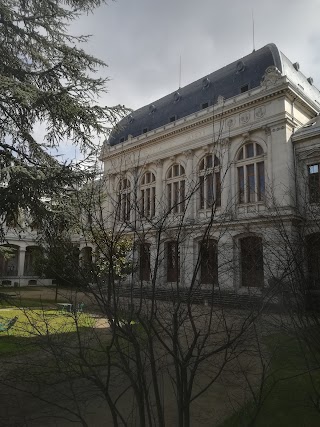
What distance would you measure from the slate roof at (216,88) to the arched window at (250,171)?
15.6ft

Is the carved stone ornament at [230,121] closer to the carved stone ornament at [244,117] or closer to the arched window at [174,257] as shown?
the carved stone ornament at [244,117]

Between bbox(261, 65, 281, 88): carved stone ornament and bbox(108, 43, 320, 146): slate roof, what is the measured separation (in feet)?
4.84

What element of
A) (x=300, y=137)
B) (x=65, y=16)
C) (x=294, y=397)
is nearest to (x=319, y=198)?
(x=294, y=397)

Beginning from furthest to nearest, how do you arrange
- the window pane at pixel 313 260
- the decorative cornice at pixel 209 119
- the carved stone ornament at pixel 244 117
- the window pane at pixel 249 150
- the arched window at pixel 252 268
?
the window pane at pixel 249 150, the carved stone ornament at pixel 244 117, the decorative cornice at pixel 209 119, the arched window at pixel 252 268, the window pane at pixel 313 260

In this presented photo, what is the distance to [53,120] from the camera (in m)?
9.45

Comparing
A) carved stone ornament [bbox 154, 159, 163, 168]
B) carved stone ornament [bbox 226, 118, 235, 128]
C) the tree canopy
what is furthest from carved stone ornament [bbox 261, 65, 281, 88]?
the tree canopy

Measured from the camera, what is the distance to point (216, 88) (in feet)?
94.1

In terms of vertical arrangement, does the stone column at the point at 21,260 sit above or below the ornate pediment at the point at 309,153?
below

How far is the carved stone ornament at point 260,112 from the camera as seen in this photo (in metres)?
23.8

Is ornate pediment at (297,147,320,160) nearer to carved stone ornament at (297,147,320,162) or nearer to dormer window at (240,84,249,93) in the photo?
carved stone ornament at (297,147,320,162)

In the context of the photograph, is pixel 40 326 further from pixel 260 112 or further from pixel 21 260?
pixel 21 260

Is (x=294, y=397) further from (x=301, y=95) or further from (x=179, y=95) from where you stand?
(x=179, y=95)

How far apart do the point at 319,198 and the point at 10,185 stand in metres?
7.19

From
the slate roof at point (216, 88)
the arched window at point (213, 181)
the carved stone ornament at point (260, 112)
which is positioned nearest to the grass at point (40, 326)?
the arched window at point (213, 181)
